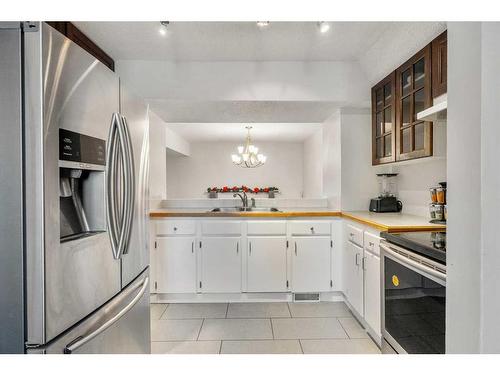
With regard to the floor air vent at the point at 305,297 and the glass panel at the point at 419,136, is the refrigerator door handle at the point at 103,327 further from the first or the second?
the glass panel at the point at 419,136

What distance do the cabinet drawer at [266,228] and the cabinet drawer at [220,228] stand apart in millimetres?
139

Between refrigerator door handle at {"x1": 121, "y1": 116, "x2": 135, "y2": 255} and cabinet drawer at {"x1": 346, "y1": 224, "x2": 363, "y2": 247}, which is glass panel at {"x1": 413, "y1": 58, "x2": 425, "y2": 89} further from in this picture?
refrigerator door handle at {"x1": 121, "y1": 116, "x2": 135, "y2": 255}

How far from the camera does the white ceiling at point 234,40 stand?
6.70 feet

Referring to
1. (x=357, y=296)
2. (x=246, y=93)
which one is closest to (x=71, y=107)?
(x=246, y=93)

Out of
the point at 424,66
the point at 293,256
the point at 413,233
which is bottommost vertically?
the point at 293,256

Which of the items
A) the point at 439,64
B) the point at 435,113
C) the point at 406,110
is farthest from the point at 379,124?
the point at 435,113

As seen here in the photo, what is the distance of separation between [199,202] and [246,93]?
155 centimetres

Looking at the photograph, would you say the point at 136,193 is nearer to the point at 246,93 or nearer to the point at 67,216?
the point at 67,216

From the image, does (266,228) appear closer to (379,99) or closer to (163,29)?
(379,99)

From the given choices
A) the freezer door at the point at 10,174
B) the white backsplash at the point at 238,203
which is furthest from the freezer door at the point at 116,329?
the white backsplash at the point at 238,203

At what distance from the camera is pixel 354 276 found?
2490 millimetres

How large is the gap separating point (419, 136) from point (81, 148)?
7.08 ft
